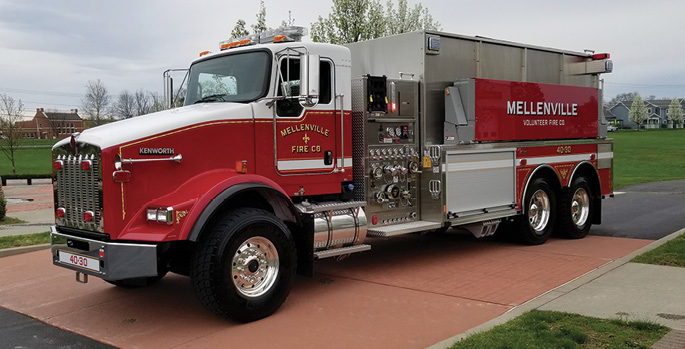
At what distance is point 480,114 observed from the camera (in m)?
8.94

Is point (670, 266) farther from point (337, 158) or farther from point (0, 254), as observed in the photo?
point (0, 254)

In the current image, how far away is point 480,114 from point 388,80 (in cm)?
171

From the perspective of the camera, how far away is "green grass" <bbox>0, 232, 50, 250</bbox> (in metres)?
10.4

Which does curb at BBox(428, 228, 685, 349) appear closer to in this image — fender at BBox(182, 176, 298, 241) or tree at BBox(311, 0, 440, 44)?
fender at BBox(182, 176, 298, 241)

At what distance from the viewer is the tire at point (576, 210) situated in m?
10.8

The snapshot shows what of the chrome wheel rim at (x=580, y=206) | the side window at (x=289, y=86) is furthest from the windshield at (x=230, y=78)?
the chrome wheel rim at (x=580, y=206)

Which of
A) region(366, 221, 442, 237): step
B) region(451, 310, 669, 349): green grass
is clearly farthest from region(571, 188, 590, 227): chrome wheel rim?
region(451, 310, 669, 349): green grass

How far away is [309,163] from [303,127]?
440 mm

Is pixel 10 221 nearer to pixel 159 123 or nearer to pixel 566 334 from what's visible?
pixel 159 123

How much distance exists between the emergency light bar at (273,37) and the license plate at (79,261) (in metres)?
3.17

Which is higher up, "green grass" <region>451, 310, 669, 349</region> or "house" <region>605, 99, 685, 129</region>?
"house" <region>605, 99, 685, 129</region>

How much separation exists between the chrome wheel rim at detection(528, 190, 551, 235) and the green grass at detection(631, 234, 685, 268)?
6.32 feet

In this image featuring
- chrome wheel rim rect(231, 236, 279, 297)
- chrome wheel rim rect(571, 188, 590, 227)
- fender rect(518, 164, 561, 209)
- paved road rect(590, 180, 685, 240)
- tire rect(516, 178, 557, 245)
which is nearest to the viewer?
chrome wheel rim rect(231, 236, 279, 297)

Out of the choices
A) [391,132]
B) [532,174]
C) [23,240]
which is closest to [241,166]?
[391,132]
